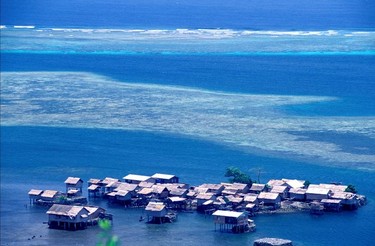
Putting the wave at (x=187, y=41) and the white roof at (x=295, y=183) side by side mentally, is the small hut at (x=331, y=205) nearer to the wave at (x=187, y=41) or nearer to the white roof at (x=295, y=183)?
the white roof at (x=295, y=183)

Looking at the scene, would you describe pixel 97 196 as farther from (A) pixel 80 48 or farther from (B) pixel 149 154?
(A) pixel 80 48

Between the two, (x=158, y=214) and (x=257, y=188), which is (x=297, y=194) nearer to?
(x=257, y=188)

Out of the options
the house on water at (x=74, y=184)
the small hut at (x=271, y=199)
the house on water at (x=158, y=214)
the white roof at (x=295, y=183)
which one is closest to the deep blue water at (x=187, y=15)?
the white roof at (x=295, y=183)

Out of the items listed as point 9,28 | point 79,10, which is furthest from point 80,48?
point 79,10

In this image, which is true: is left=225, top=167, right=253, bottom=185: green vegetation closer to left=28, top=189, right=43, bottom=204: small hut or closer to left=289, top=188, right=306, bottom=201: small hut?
left=289, top=188, right=306, bottom=201: small hut

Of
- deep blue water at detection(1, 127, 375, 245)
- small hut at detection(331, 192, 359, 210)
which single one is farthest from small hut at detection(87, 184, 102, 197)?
small hut at detection(331, 192, 359, 210)

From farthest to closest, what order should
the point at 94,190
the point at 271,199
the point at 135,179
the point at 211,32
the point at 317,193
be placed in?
the point at 211,32 < the point at 135,179 < the point at 94,190 < the point at 317,193 < the point at 271,199

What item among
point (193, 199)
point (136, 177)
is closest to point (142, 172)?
point (136, 177)
